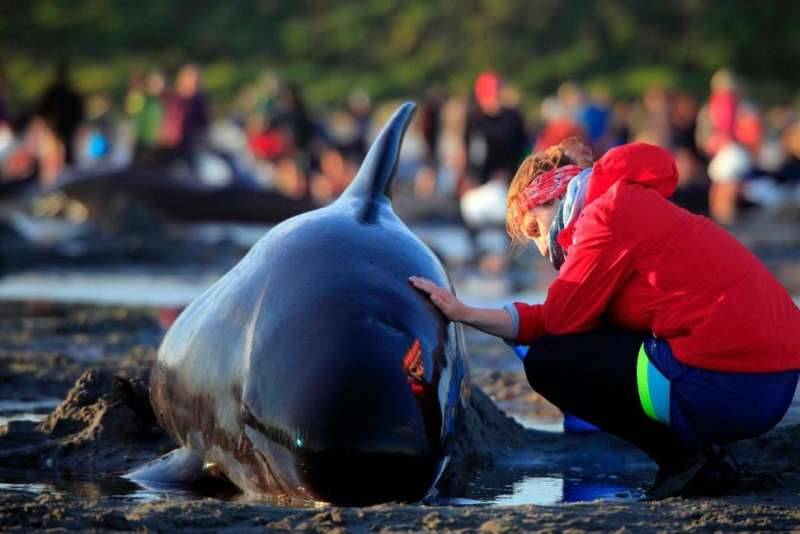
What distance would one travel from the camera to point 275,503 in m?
6.27

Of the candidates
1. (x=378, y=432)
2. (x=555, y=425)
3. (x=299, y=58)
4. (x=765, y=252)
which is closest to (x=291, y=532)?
(x=378, y=432)

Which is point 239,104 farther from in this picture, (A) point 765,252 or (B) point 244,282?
(B) point 244,282

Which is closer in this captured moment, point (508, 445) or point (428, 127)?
point (508, 445)

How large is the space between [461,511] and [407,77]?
191ft

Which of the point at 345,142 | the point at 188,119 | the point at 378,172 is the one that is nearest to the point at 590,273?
the point at 378,172

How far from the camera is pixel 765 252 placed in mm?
22484

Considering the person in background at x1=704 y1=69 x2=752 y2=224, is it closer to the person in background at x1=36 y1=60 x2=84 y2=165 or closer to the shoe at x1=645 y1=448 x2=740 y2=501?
the person in background at x1=36 y1=60 x2=84 y2=165

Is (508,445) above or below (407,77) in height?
below

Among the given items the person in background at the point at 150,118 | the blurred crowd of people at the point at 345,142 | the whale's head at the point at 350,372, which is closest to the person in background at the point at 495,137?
the blurred crowd of people at the point at 345,142

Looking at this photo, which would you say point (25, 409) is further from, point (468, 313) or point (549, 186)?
point (549, 186)

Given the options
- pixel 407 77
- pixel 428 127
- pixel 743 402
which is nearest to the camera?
pixel 743 402

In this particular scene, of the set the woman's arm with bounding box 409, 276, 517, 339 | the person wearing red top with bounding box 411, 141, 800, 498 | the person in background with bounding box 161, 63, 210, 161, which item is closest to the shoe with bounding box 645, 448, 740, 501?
the person wearing red top with bounding box 411, 141, 800, 498

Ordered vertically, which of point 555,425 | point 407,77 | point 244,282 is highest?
point 407,77

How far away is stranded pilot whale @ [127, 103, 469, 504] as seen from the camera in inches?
238
